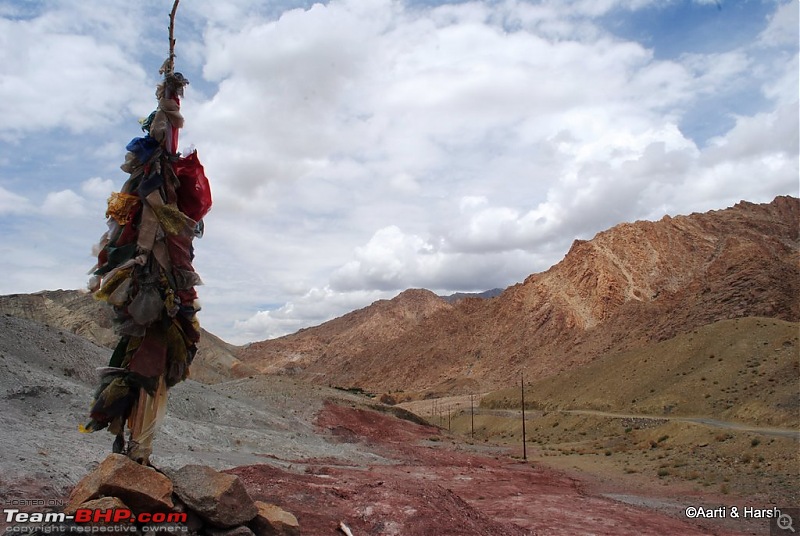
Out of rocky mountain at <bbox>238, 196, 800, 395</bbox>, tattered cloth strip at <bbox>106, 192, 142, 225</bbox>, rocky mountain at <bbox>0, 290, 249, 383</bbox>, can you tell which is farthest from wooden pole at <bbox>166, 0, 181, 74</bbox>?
rocky mountain at <bbox>238, 196, 800, 395</bbox>

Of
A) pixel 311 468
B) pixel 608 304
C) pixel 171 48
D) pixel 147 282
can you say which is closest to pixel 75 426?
pixel 311 468

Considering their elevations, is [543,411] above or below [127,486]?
below

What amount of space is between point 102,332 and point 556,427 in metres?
51.9

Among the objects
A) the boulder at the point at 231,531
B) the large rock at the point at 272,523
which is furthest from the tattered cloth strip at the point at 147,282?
the large rock at the point at 272,523

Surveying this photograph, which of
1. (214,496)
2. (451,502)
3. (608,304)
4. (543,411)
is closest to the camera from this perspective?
(214,496)

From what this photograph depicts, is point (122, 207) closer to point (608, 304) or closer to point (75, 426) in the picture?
point (75, 426)

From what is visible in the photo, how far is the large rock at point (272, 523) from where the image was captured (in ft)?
19.6

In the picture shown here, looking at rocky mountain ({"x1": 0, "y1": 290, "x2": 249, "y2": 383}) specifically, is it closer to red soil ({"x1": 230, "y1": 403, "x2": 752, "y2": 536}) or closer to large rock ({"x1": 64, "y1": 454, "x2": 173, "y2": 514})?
red soil ({"x1": 230, "y1": 403, "x2": 752, "y2": 536})

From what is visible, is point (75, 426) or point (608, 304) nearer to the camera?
point (75, 426)

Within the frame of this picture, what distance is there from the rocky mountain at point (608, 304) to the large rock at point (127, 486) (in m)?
64.7

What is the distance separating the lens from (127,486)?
201 inches

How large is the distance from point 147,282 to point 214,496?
245 cm

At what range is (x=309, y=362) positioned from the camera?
461 ft

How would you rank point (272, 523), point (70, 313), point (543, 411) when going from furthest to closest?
point (70, 313), point (543, 411), point (272, 523)
